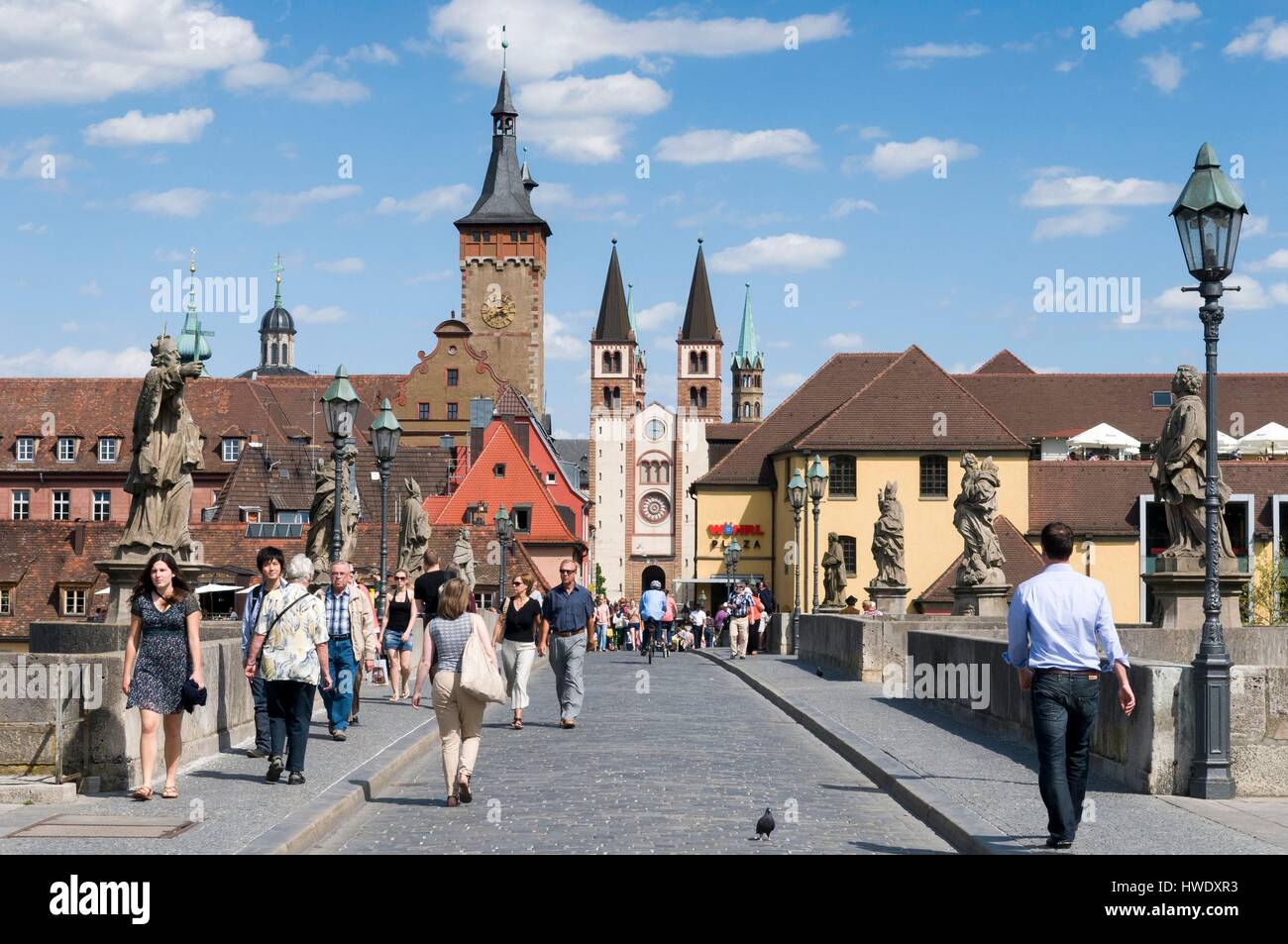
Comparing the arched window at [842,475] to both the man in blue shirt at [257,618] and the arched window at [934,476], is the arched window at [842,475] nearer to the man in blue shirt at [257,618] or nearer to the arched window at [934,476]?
the arched window at [934,476]

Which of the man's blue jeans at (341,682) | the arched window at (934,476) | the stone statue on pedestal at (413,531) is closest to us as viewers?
the man's blue jeans at (341,682)

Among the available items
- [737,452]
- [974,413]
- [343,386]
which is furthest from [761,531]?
[343,386]

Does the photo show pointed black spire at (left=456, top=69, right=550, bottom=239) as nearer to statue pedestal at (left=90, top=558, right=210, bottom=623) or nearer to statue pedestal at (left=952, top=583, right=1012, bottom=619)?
statue pedestal at (left=952, top=583, right=1012, bottom=619)

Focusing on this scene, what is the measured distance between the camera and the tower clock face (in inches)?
4867

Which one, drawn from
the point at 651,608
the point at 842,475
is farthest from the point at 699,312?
the point at 651,608

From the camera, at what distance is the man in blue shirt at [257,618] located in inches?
519

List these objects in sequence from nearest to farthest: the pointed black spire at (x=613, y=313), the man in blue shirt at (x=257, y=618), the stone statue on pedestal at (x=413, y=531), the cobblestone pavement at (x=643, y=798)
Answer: the cobblestone pavement at (x=643, y=798) < the man in blue shirt at (x=257, y=618) < the stone statue on pedestal at (x=413, y=531) < the pointed black spire at (x=613, y=313)

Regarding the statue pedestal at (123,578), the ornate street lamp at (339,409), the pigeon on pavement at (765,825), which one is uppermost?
the ornate street lamp at (339,409)

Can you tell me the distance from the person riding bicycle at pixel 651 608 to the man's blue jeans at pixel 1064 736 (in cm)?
2839

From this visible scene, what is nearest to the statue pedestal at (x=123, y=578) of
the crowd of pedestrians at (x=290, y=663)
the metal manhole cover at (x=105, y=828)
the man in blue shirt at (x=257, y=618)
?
the crowd of pedestrians at (x=290, y=663)

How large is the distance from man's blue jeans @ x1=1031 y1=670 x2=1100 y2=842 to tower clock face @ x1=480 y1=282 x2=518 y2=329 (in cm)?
11555

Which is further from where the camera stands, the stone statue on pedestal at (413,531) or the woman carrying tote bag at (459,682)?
the stone statue on pedestal at (413,531)

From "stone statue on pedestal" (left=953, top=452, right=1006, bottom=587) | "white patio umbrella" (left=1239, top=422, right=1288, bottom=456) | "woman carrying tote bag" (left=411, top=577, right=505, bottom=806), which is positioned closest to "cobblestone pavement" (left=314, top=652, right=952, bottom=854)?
"woman carrying tote bag" (left=411, top=577, right=505, bottom=806)

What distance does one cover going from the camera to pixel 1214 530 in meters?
12.0
